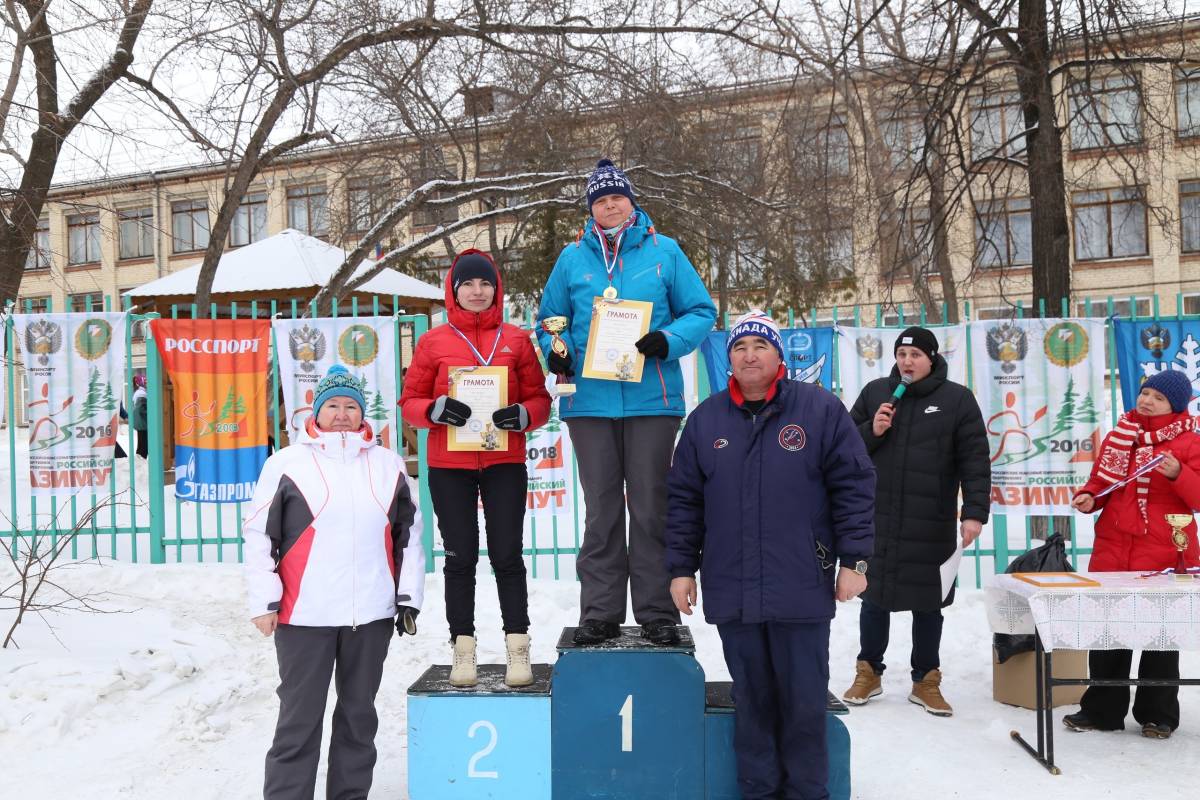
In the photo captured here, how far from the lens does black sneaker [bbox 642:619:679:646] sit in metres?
3.80

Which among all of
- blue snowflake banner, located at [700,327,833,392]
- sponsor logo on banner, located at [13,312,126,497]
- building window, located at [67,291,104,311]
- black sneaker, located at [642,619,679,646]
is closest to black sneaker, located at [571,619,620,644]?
black sneaker, located at [642,619,679,646]

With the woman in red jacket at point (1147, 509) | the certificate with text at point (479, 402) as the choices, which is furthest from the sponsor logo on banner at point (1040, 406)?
the certificate with text at point (479, 402)

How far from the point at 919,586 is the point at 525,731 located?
2315mm

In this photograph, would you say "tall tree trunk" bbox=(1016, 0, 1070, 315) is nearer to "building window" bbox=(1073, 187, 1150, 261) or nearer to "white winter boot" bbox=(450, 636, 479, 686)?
"white winter boot" bbox=(450, 636, 479, 686)

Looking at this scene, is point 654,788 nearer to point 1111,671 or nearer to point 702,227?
point 1111,671

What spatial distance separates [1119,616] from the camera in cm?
408

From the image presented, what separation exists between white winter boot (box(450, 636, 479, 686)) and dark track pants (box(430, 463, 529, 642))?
5 centimetres

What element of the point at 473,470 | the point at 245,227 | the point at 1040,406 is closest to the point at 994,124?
the point at 1040,406

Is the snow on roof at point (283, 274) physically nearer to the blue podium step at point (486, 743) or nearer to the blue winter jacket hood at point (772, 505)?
the blue podium step at point (486, 743)

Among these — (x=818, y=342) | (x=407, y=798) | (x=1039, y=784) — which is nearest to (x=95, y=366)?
(x=407, y=798)

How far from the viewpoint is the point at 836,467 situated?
3486 millimetres

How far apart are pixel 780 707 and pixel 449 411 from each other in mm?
1698

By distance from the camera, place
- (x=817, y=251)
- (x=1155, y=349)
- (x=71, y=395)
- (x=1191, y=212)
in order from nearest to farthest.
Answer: (x=1155, y=349)
(x=71, y=395)
(x=817, y=251)
(x=1191, y=212)

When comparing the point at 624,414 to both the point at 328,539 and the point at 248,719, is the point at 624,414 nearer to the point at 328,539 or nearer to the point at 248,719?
the point at 328,539
